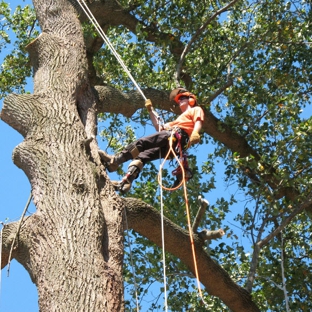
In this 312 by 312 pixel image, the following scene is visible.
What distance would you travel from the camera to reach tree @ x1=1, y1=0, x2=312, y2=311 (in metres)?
4.45

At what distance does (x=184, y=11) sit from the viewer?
9414 mm

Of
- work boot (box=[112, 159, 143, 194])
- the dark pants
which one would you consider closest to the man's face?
the dark pants

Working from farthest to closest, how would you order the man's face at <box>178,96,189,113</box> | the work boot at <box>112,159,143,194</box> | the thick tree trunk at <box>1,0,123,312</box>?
1. the man's face at <box>178,96,189,113</box>
2. the work boot at <box>112,159,143,194</box>
3. the thick tree trunk at <box>1,0,123,312</box>

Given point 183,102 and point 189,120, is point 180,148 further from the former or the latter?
point 183,102

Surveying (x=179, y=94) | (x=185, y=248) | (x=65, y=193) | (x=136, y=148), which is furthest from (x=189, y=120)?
(x=65, y=193)

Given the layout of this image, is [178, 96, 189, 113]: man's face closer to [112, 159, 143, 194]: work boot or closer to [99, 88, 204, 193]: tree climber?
[99, 88, 204, 193]: tree climber

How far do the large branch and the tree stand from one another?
0.04 feet

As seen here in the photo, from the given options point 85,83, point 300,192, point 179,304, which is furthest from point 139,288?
point 85,83

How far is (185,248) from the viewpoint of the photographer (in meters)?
5.82

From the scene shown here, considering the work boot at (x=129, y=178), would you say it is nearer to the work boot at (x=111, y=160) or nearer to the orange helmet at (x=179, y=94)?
the work boot at (x=111, y=160)

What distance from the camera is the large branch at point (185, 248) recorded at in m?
5.36

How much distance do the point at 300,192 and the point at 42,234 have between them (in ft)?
13.7

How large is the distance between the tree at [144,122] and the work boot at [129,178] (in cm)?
27

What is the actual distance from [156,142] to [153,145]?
37mm
